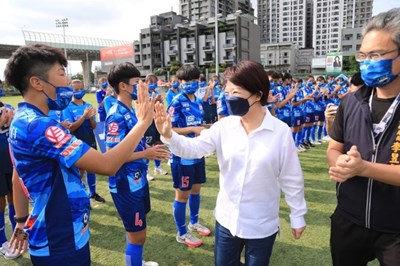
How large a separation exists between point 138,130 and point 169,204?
3623 millimetres

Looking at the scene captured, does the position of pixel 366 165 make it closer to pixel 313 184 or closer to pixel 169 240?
pixel 169 240

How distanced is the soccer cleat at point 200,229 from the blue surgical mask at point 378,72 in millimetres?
3028

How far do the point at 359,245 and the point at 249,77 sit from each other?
1391 millimetres

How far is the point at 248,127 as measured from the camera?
2.10m

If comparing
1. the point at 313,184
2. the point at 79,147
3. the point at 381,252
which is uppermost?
the point at 79,147

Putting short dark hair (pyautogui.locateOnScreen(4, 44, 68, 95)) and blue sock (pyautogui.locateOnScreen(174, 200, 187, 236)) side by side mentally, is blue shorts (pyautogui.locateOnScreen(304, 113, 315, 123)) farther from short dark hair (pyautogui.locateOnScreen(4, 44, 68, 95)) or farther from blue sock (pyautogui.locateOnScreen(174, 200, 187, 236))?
short dark hair (pyautogui.locateOnScreen(4, 44, 68, 95))

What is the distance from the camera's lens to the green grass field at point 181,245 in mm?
3506

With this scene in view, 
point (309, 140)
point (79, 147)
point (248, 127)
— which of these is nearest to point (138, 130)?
point (79, 147)

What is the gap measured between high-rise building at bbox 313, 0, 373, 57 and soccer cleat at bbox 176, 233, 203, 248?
11755cm

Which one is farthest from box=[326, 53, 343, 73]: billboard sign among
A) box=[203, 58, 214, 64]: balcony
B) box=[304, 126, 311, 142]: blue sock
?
box=[304, 126, 311, 142]: blue sock

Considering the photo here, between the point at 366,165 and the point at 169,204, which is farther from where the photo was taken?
the point at 169,204

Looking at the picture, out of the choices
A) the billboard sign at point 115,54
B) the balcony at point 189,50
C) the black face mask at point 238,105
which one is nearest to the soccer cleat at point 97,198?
the black face mask at point 238,105

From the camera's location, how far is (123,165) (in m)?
2.76

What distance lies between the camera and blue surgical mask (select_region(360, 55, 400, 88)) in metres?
1.73
